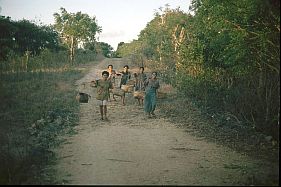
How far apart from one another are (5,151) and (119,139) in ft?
9.80

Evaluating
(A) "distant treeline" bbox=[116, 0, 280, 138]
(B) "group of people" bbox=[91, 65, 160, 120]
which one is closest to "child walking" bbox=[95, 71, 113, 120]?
(B) "group of people" bbox=[91, 65, 160, 120]

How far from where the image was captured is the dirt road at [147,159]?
7.02 m

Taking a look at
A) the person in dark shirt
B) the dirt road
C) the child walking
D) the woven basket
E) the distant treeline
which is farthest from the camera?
the woven basket

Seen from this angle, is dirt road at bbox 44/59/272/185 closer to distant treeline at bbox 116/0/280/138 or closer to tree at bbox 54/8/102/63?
distant treeline at bbox 116/0/280/138

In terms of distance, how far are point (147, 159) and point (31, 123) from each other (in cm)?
553

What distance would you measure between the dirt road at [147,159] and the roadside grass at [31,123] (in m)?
0.54

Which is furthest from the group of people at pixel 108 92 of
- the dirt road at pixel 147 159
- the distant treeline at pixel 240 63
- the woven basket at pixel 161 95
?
the woven basket at pixel 161 95

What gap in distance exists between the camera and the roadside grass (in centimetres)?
768

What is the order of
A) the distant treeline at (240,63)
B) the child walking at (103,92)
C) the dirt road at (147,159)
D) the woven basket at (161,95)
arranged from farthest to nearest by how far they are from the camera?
the woven basket at (161,95)
the child walking at (103,92)
the distant treeline at (240,63)
the dirt road at (147,159)

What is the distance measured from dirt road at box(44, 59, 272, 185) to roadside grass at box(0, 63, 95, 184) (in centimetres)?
54

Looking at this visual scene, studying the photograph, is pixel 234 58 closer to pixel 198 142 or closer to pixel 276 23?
pixel 276 23

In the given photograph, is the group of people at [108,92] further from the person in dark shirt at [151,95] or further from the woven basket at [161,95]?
the woven basket at [161,95]

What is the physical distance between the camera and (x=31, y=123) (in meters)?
12.3

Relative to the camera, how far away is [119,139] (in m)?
10.2
